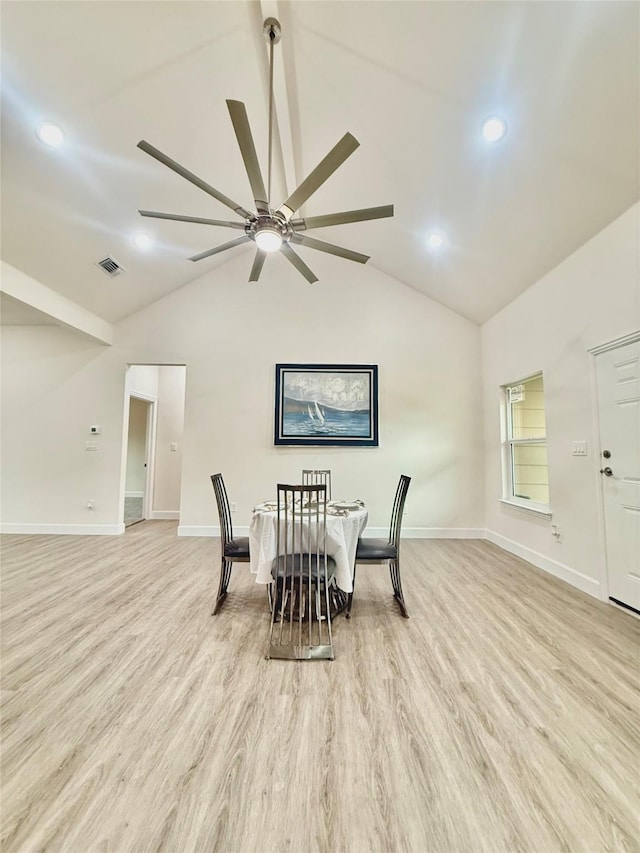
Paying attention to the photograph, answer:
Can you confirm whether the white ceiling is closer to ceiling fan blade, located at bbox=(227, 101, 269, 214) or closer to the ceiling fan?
the ceiling fan

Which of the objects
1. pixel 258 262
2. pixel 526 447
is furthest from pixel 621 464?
pixel 258 262

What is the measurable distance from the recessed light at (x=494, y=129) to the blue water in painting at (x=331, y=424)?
3.14 meters

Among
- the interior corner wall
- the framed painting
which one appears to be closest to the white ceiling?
the interior corner wall

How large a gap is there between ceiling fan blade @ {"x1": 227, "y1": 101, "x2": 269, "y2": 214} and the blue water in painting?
305 cm

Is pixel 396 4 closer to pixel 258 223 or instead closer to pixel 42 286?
→ pixel 258 223

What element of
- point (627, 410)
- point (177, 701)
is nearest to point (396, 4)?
point (627, 410)

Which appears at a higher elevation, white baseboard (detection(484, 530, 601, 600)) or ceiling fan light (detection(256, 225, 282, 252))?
ceiling fan light (detection(256, 225, 282, 252))

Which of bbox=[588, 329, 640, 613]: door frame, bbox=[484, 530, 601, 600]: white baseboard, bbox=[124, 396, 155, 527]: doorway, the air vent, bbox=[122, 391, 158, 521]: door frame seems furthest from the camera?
bbox=[124, 396, 155, 527]: doorway

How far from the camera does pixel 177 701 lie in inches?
68.4

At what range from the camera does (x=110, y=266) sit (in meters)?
4.17

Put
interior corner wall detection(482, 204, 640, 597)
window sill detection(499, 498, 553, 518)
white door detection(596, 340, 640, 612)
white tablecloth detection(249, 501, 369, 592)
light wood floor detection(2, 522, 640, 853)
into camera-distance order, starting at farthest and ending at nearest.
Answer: window sill detection(499, 498, 553, 518) → interior corner wall detection(482, 204, 640, 597) → white door detection(596, 340, 640, 612) → white tablecloth detection(249, 501, 369, 592) → light wood floor detection(2, 522, 640, 853)

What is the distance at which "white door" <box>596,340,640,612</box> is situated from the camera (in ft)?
8.61

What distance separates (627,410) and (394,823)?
3.00 meters

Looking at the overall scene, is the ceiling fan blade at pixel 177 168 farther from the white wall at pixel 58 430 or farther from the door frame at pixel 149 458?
the door frame at pixel 149 458
